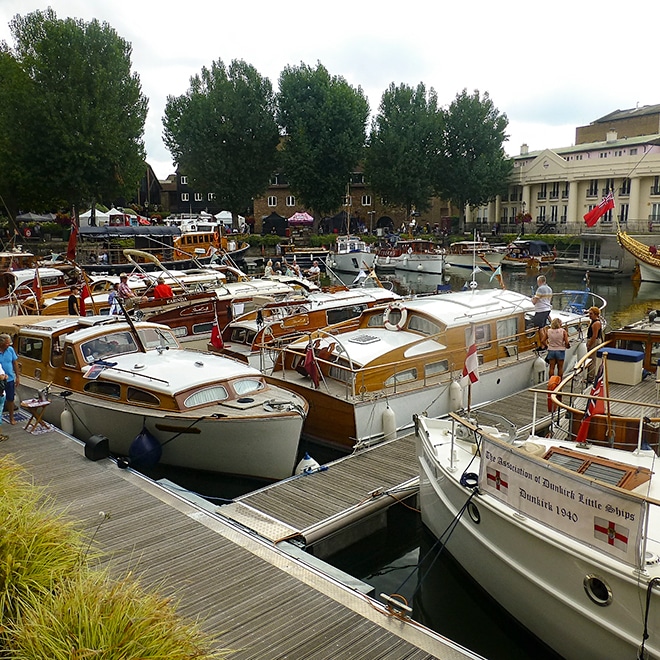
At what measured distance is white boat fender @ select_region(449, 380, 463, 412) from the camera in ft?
48.8

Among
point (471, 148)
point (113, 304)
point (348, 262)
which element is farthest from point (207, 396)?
point (471, 148)

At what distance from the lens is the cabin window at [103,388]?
12898 mm

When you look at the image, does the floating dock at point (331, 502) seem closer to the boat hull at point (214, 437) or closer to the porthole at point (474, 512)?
the boat hull at point (214, 437)

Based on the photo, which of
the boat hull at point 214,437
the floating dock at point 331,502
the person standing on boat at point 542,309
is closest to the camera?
the floating dock at point 331,502

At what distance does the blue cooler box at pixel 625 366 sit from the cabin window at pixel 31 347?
13.2 m

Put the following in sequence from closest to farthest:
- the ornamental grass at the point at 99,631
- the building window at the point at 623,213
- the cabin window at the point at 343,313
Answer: the ornamental grass at the point at 99,631, the cabin window at the point at 343,313, the building window at the point at 623,213

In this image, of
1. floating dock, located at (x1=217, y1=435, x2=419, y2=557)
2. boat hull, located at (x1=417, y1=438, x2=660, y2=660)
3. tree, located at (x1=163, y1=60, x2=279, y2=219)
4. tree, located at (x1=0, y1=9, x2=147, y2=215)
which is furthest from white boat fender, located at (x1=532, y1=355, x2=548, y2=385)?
tree, located at (x1=163, y1=60, x2=279, y2=219)

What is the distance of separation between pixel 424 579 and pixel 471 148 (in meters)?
67.4

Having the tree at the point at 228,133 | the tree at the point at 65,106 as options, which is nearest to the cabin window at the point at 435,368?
the tree at the point at 65,106

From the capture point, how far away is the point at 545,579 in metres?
7.30

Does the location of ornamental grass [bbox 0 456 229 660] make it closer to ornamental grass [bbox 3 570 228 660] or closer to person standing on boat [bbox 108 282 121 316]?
ornamental grass [bbox 3 570 228 660]

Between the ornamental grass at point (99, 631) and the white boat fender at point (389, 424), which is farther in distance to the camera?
the white boat fender at point (389, 424)

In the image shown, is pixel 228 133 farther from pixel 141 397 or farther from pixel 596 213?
pixel 141 397

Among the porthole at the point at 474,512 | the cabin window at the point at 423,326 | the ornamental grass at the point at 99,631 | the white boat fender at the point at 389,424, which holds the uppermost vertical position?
the cabin window at the point at 423,326
